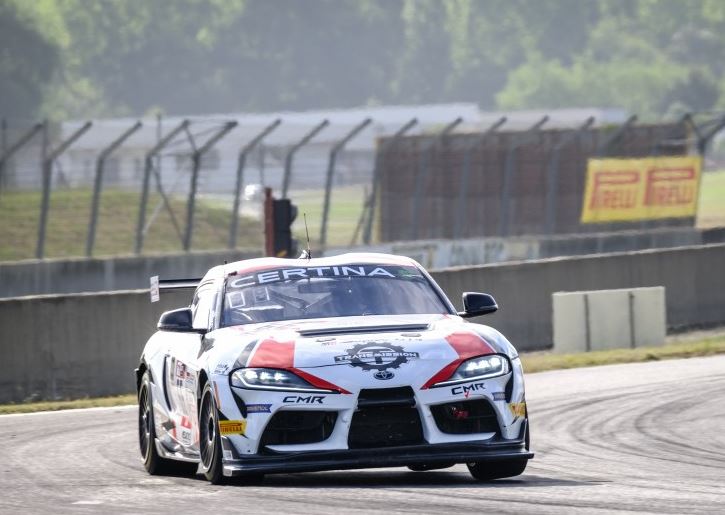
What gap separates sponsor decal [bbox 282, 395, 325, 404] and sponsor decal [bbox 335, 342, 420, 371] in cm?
23

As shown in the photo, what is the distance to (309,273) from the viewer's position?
11.0m

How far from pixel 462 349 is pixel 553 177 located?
85.3ft

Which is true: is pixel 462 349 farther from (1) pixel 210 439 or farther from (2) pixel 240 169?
(2) pixel 240 169

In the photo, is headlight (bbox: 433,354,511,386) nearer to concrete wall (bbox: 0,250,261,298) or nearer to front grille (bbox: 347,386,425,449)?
front grille (bbox: 347,386,425,449)

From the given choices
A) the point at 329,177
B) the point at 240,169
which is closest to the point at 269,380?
the point at 240,169

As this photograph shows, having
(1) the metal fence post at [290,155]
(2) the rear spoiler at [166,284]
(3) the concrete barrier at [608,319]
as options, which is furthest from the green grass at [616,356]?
(1) the metal fence post at [290,155]

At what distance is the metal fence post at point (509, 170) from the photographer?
114 ft

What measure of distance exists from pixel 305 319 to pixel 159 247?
25.2 meters

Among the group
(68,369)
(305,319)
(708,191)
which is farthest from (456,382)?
(708,191)

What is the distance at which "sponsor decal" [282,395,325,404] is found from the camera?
373 inches

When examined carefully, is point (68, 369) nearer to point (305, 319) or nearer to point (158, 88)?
point (305, 319)

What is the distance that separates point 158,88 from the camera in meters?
136

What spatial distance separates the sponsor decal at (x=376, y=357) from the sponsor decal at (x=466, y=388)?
0.27m

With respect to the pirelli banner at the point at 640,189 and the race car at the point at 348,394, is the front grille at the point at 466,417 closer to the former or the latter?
the race car at the point at 348,394
